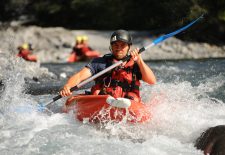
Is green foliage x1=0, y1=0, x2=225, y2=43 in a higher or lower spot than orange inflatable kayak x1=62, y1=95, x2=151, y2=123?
higher

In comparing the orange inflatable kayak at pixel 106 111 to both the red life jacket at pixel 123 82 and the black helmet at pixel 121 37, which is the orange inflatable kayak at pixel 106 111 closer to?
the red life jacket at pixel 123 82

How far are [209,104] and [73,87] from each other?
184 cm

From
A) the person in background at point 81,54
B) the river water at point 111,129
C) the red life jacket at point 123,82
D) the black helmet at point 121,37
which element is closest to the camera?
the river water at point 111,129

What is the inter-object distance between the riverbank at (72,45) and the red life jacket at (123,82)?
10.6m

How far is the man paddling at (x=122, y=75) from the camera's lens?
18.5ft

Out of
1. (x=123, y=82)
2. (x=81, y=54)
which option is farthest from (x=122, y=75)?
(x=81, y=54)

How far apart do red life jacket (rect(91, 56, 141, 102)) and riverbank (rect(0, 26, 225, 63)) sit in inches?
418

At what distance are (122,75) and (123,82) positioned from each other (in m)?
0.09

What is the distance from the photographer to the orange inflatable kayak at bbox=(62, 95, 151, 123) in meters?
5.30

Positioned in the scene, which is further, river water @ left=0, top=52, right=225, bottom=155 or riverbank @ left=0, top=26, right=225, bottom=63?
Result: riverbank @ left=0, top=26, right=225, bottom=63

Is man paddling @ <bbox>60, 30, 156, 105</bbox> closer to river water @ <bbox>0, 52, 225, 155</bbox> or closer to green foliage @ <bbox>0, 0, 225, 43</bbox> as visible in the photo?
river water @ <bbox>0, 52, 225, 155</bbox>

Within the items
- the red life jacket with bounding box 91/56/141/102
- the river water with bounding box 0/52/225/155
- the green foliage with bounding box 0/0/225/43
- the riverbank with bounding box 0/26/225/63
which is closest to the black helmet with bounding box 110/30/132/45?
the red life jacket with bounding box 91/56/141/102

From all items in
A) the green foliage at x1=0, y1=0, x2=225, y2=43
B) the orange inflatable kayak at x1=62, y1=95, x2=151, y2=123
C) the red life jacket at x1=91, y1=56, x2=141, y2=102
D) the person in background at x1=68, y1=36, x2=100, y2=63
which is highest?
the green foliage at x1=0, y1=0, x2=225, y2=43

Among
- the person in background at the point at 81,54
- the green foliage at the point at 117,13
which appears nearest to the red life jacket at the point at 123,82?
the person in background at the point at 81,54
